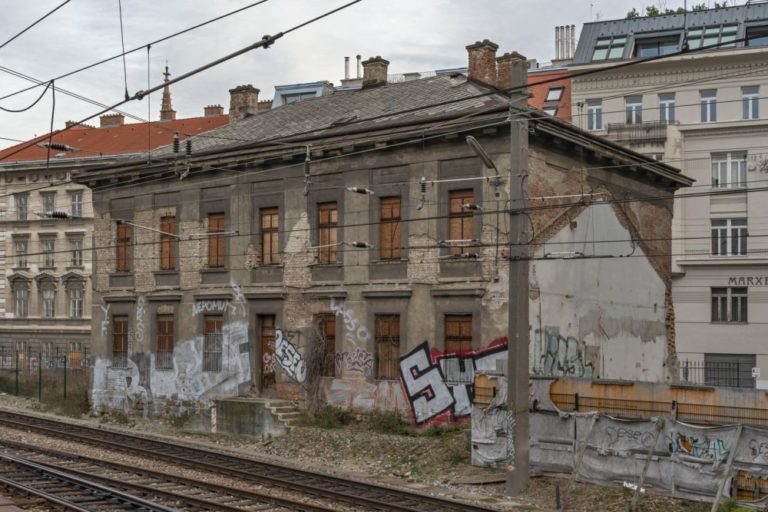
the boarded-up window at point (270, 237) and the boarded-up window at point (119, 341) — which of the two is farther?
the boarded-up window at point (119, 341)

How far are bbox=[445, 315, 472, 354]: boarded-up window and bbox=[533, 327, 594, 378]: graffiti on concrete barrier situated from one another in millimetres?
1669

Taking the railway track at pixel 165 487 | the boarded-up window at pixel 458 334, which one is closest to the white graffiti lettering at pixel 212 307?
the boarded-up window at pixel 458 334

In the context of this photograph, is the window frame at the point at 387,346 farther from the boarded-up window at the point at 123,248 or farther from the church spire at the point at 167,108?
the church spire at the point at 167,108

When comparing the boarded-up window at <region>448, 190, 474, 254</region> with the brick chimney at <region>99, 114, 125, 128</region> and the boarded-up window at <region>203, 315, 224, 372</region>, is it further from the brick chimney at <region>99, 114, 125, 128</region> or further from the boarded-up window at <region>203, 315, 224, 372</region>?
the brick chimney at <region>99, 114, 125, 128</region>

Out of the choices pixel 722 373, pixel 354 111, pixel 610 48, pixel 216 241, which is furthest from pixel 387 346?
pixel 610 48

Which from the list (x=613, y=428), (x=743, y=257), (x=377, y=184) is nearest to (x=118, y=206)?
(x=377, y=184)

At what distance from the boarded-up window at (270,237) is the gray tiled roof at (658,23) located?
23.8m

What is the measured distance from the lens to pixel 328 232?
90.6 feet

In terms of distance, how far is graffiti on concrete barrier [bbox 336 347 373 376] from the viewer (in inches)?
1039

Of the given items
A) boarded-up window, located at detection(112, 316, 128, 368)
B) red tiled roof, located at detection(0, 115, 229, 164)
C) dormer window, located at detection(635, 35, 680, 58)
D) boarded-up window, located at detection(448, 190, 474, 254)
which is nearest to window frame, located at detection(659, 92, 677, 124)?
dormer window, located at detection(635, 35, 680, 58)

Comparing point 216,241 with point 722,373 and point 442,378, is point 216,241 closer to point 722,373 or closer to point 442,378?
point 442,378

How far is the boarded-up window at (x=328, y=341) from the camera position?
27.2 metres

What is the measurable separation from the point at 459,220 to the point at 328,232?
4234 millimetres

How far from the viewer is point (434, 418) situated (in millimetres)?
24734
